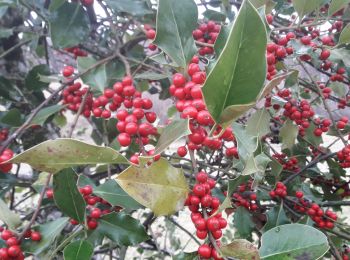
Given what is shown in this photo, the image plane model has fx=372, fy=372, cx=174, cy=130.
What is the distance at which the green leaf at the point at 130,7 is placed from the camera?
92cm

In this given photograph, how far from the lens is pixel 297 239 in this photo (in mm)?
577

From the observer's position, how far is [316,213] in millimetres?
1049

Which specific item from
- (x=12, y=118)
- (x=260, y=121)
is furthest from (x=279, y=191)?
(x=12, y=118)

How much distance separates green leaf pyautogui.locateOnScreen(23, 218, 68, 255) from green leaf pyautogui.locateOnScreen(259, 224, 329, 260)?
16.4 inches

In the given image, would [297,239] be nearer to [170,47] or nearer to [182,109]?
[182,109]

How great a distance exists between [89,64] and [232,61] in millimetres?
558

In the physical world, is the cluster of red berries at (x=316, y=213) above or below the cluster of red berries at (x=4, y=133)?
below

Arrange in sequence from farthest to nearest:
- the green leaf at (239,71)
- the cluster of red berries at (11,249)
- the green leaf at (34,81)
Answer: the green leaf at (34,81) < the cluster of red berries at (11,249) < the green leaf at (239,71)

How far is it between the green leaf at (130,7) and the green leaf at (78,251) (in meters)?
0.55

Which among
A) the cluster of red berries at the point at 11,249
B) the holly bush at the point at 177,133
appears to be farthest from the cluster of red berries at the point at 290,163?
the cluster of red berries at the point at 11,249

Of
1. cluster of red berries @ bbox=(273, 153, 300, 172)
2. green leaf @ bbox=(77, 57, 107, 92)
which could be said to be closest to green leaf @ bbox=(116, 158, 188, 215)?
green leaf @ bbox=(77, 57, 107, 92)

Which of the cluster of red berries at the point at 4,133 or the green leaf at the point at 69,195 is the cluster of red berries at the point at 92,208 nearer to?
the green leaf at the point at 69,195

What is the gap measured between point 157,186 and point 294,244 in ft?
0.77

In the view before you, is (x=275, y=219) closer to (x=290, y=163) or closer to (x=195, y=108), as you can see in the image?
(x=290, y=163)
